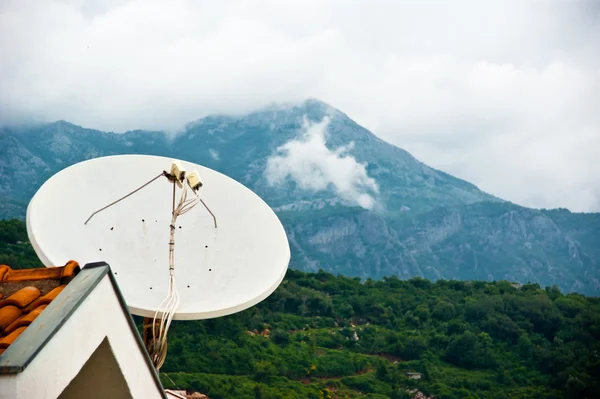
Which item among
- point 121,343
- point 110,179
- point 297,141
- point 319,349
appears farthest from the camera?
point 297,141

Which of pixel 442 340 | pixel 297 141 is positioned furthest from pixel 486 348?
pixel 297 141

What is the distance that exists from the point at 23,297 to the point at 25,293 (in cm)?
4

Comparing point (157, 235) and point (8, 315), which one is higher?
point (157, 235)

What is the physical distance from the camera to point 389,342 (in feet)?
135

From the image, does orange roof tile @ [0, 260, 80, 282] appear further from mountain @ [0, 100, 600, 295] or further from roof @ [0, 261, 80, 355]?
mountain @ [0, 100, 600, 295]

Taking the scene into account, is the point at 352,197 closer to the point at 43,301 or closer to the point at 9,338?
the point at 43,301

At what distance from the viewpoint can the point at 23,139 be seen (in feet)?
344

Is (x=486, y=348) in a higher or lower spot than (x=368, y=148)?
lower

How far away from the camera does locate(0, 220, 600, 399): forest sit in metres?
32.2

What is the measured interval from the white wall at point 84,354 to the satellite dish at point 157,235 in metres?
1.92

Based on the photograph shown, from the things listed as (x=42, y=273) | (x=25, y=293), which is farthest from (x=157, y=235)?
(x=25, y=293)

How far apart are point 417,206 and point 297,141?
2803 centimetres

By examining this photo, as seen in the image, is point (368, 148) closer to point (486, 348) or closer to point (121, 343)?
point (486, 348)

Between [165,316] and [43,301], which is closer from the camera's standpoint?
[43,301]
